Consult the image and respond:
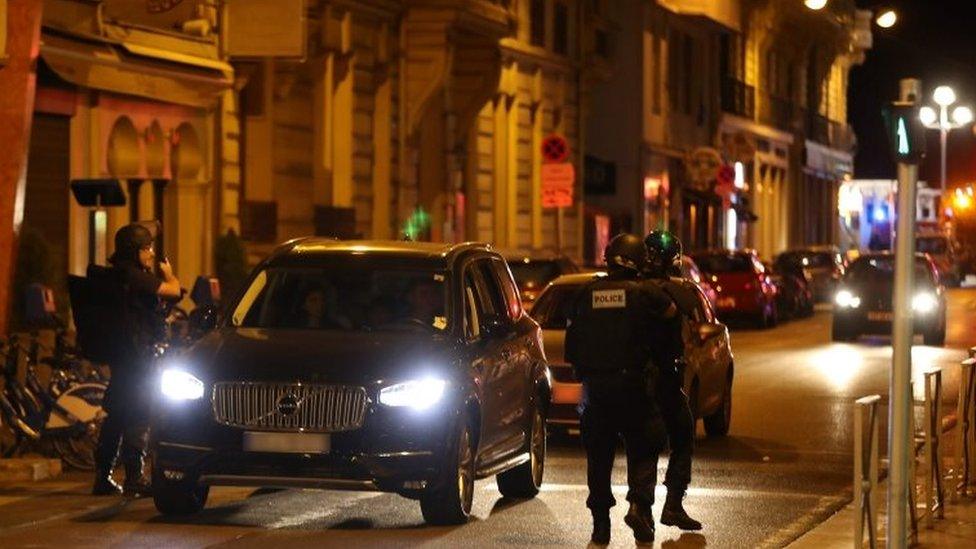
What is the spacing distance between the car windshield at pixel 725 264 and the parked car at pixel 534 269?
12659 mm

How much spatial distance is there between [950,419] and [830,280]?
34.5 m

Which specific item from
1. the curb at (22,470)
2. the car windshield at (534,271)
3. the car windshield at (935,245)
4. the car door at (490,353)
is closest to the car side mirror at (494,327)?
the car door at (490,353)

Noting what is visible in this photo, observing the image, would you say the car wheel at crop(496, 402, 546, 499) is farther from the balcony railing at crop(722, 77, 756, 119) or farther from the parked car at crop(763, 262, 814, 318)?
the balcony railing at crop(722, 77, 756, 119)

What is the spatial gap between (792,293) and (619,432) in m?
35.6

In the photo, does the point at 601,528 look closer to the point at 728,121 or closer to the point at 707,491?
the point at 707,491

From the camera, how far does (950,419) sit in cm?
2089

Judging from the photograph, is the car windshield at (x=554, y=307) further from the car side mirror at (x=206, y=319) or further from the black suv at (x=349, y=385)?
the car side mirror at (x=206, y=319)

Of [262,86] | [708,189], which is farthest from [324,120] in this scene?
[708,189]

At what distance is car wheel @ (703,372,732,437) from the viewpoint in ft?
65.4

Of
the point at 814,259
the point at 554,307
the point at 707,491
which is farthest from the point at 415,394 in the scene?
the point at 814,259

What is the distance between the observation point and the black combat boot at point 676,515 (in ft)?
43.2

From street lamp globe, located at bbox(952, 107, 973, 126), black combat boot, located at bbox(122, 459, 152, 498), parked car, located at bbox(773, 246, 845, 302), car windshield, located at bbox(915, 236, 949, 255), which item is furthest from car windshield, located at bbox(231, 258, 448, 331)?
car windshield, located at bbox(915, 236, 949, 255)

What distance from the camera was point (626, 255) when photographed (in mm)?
Answer: 12500

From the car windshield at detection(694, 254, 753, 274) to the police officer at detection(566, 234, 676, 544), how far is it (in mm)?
30186
